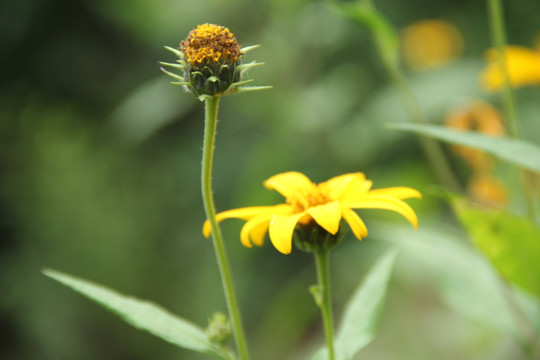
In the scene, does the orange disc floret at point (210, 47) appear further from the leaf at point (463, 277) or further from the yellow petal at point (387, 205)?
the leaf at point (463, 277)

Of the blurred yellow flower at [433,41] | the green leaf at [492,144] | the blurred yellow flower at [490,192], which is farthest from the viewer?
the blurred yellow flower at [433,41]

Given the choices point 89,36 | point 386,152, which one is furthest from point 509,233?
point 89,36

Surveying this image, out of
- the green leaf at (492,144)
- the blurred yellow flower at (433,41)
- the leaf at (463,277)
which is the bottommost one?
the leaf at (463,277)

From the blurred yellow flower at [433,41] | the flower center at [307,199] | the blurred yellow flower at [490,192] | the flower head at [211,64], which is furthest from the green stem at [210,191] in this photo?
the blurred yellow flower at [433,41]

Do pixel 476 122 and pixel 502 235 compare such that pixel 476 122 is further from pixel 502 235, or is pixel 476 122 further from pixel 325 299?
pixel 325 299

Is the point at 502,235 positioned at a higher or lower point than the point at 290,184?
lower

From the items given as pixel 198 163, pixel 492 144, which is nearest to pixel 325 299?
pixel 492 144
